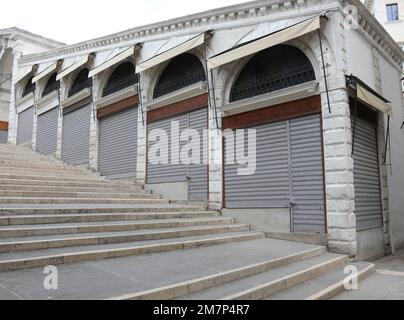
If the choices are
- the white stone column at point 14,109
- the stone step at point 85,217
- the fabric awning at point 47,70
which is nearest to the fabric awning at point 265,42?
the stone step at point 85,217

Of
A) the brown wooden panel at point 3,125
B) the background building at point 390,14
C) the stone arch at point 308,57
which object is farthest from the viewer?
the brown wooden panel at point 3,125

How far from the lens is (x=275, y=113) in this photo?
9297 millimetres

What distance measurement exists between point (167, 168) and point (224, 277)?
269 inches

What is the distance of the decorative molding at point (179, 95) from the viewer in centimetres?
1074

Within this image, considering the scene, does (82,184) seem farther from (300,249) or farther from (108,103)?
(300,249)

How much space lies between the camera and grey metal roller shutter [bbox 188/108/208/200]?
10.6m

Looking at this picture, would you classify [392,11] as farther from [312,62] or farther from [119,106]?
[119,106]

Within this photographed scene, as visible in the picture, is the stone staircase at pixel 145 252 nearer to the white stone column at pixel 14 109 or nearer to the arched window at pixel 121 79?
the arched window at pixel 121 79

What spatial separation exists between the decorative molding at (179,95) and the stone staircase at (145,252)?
3.67 metres

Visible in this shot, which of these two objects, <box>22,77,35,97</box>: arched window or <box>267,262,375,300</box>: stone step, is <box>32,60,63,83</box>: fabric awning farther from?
<box>267,262,375,300</box>: stone step

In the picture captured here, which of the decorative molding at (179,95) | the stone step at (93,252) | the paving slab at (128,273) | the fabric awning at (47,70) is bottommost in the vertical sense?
the paving slab at (128,273)

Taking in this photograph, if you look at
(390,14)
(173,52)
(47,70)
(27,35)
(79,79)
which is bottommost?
(173,52)

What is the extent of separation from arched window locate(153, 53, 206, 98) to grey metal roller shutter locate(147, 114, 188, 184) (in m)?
1.08

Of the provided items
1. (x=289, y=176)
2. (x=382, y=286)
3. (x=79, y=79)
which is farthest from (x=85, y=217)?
(x=79, y=79)
